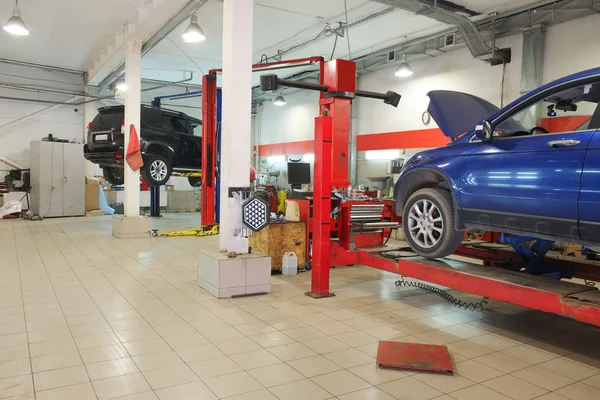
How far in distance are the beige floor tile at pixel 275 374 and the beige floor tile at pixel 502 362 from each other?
1318 millimetres

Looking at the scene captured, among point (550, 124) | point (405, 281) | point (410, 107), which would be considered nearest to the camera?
point (405, 281)

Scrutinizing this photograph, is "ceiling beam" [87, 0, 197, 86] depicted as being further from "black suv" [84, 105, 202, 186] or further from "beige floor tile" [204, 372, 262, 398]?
"beige floor tile" [204, 372, 262, 398]

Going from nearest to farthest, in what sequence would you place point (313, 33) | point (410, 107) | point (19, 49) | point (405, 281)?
point (405, 281)
point (313, 33)
point (410, 107)
point (19, 49)

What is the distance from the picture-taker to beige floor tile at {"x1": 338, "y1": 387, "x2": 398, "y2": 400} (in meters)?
2.46

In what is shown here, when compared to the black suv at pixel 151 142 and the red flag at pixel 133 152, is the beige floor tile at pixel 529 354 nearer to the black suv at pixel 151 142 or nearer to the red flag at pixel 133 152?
the red flag at pixel 133 152

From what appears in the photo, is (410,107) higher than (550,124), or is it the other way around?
(410,107)

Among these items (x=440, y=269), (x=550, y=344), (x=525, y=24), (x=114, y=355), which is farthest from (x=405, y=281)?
(x=525, y=24)

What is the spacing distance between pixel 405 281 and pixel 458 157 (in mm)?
2109

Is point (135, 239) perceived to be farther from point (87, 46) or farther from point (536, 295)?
point (536, 295)

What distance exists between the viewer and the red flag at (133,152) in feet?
27.3

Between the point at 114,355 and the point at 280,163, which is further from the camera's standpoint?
the point at 280,163

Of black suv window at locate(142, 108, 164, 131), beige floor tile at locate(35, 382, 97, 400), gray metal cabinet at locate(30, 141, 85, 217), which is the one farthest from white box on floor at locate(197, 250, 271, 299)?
gray metal cabinet at locate(30, 141, 85, 217)

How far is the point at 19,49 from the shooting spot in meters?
11.1

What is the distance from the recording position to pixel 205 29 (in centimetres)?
911
